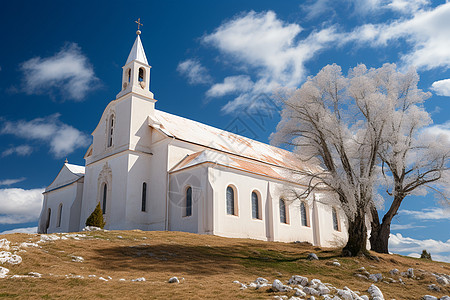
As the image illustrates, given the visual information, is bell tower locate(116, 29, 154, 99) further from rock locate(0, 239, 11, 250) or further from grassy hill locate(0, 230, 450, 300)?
rock locate(0, 239, 11, 250)

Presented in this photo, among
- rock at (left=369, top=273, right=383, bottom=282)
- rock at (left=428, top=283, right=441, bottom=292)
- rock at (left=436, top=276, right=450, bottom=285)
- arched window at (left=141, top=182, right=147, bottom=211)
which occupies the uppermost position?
arched window at (left=141, top=182, right=147, bottom=211)

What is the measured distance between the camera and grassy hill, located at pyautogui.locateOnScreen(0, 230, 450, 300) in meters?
11.2

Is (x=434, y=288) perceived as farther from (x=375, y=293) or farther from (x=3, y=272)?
(x=3, y=272)

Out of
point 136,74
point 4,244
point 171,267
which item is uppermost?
point 136,74

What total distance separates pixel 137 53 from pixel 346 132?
21.4m

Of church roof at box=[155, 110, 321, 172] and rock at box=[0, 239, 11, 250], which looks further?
church roof at box=[155, 110, 321, 172]

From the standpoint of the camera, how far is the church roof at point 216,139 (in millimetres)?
34584

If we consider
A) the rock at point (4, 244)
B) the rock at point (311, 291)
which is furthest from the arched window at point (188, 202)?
the rock at point (311, 291)

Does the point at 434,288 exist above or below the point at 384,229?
below

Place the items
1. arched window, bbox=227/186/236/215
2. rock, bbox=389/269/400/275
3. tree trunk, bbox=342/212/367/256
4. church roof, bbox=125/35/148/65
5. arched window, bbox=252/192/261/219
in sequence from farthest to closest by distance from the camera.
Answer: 1. church roof, bbox=125/35/148/65
2. arched window, bbox=252/192/261/219
3. arched window, bbox=227/186/236/215
4. tree trunk, bbox=342/212/367/256
5. rock, bbox=389/269/400/275

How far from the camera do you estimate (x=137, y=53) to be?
1403 inches

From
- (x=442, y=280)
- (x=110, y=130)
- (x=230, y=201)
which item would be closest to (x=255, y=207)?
(x=230, y=201)

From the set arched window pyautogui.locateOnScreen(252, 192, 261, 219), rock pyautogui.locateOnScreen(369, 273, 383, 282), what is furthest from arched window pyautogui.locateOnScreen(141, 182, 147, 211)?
rock pyautogui.locateOnScreen(369, 273, 383, 282)

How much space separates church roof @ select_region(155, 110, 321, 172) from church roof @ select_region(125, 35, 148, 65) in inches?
190
